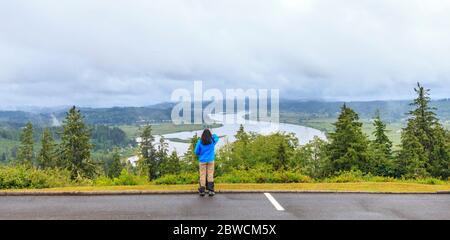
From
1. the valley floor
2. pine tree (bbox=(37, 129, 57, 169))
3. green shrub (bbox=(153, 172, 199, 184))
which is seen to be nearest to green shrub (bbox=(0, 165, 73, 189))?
the valley floor

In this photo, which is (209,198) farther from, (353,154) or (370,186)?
(353,154)

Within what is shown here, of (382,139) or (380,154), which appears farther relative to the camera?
(382,139)

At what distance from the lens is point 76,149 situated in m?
69.2

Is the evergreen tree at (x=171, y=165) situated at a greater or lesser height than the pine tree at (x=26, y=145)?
lesser

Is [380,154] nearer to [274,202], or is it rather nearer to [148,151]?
[148,151]

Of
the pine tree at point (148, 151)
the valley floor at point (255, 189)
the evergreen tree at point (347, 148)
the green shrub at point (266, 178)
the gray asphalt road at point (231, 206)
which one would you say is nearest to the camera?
the gray asphalt road at point (231, 206)

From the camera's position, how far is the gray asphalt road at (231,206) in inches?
410

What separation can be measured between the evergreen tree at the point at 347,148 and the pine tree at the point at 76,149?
33400 millimetres

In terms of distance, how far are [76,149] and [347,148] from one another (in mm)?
38298

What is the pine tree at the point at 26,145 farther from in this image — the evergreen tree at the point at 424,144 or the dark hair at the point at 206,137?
the dark hair at the point at 206,137

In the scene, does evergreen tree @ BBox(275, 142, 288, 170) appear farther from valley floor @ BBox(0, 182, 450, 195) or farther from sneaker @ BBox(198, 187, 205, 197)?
sneaker @ BBox(198, 187, 205, 197)

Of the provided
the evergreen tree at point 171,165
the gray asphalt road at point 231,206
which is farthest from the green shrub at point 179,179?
the evergreen tree at point 171,165

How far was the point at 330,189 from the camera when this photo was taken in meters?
14.2

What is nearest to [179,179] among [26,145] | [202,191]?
[202,191]
